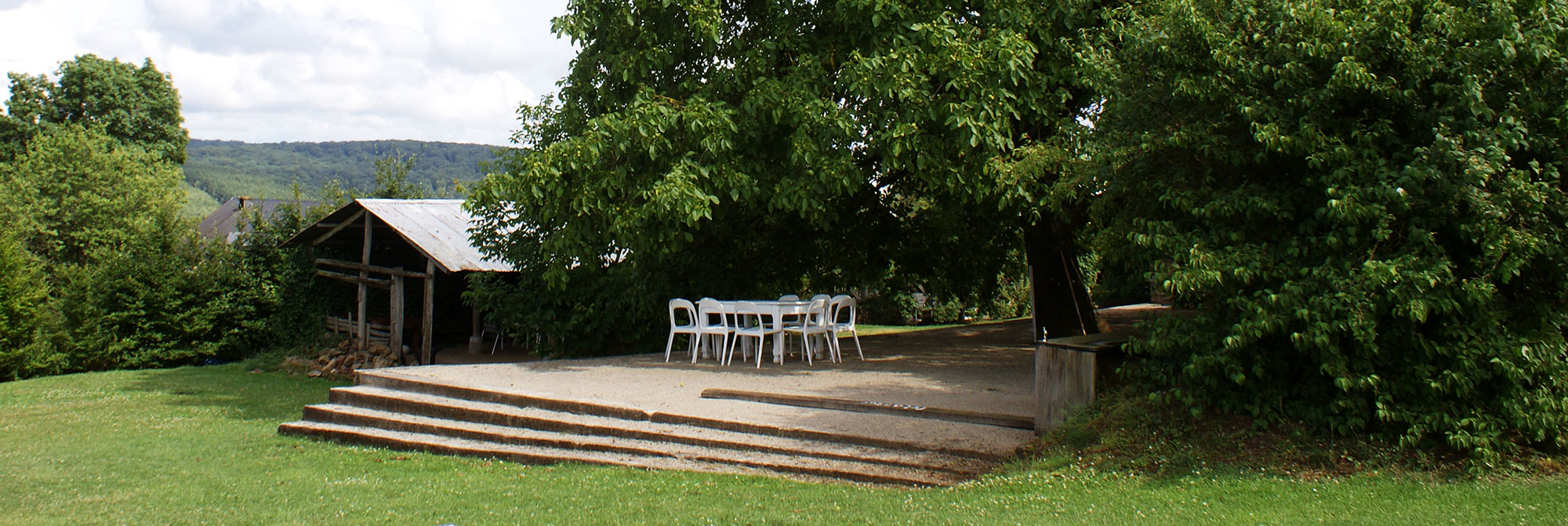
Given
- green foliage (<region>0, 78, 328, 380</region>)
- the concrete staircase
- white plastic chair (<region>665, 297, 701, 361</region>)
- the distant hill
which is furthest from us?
the distant hill

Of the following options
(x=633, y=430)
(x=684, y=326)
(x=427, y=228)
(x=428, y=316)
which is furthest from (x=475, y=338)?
(x=633, y=430)

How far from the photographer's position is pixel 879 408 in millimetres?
7961

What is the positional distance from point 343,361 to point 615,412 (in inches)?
441

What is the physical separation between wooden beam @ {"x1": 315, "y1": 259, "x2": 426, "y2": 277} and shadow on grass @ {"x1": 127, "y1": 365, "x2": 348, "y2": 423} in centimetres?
206

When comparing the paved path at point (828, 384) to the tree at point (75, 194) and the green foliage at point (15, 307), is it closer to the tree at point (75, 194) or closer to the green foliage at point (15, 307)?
the green foliage at point (15, 307)

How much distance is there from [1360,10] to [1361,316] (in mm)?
1886

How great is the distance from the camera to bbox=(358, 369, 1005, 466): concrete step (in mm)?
6824

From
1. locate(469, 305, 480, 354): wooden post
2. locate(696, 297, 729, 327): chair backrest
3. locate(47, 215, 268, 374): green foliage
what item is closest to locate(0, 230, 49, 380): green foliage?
locate(47, 215, 268, 374): green foliage

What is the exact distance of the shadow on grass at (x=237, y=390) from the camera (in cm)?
1153

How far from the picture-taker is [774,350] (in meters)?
11.3

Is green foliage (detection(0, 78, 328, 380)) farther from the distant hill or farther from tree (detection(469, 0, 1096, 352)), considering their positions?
the distant hill

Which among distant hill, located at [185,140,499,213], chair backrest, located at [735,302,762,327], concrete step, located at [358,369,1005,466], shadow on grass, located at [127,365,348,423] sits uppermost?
distant hill, located at [185,140,499,213]

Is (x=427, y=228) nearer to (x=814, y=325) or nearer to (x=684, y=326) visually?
(x=684, y=326)

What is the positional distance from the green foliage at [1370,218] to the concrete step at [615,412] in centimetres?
150
